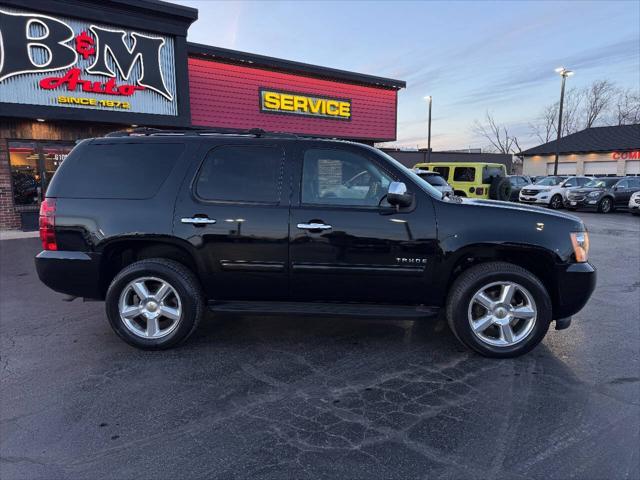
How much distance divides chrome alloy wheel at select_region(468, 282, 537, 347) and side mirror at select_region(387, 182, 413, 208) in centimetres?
102

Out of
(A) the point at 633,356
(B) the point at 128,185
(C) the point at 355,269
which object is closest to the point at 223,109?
(B) the point at 128,185

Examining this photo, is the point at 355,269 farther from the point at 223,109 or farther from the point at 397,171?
the point at 223,109

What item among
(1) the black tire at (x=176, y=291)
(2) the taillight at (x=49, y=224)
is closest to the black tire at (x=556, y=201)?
(1) the black tire at (x=176, y=291)

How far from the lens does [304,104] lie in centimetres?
1638

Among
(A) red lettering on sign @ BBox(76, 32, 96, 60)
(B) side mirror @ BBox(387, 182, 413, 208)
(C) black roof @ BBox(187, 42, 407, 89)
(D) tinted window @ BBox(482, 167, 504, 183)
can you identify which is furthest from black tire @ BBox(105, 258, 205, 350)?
(D) tinted window @ BBox(482, 167, 504, 183)

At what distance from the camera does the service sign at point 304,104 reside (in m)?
15.5

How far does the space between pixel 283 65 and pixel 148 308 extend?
1351 centimetres

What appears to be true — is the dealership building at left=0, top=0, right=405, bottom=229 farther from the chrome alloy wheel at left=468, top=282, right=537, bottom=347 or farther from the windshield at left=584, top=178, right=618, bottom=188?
the windshield at left=584, top=178, right=618, bottom=188

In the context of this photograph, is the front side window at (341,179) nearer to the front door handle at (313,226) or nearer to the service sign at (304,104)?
the front door handle at (313,226)

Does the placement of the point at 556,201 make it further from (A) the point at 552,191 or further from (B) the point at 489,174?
(B) the point at 489,174

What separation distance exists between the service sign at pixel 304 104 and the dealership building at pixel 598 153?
33737 mm

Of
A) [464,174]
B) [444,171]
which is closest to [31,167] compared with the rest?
[444,171]

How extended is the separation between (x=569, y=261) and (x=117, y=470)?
3720 millimetres

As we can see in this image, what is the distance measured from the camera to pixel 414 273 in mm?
3740
